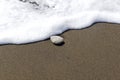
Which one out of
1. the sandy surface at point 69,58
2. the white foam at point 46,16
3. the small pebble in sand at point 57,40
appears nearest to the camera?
the sandy surface at point 69,58

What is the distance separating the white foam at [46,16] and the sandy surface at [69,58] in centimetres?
11

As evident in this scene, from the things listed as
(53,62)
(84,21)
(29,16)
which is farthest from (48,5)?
(53,62)

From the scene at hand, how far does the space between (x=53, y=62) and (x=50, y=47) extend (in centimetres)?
22

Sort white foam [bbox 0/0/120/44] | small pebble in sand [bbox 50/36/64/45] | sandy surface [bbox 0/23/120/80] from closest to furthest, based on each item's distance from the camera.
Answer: sandy surface [bbox 0/23/120/80], small pebble in sand [bbox 50/36/64/45], white foam [bbox 0/0/120/44]

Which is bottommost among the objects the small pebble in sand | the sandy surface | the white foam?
the sandy surface

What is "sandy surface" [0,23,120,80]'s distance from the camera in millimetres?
2629

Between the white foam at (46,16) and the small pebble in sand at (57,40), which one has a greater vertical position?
the white foam at (46,16)

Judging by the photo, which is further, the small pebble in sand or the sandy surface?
the small pebble in sand

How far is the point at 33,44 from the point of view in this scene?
9.65 ft

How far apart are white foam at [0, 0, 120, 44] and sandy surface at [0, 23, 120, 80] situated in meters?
0.11

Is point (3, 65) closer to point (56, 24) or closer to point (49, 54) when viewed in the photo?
point (49, 54)

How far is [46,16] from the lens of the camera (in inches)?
130

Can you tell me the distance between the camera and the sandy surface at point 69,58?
2.63 m

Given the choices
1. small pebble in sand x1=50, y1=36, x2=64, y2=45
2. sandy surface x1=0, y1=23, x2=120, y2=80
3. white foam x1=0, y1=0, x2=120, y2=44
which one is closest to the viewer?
sandy surface x1=0, y1=23, x2=120, y2=80
